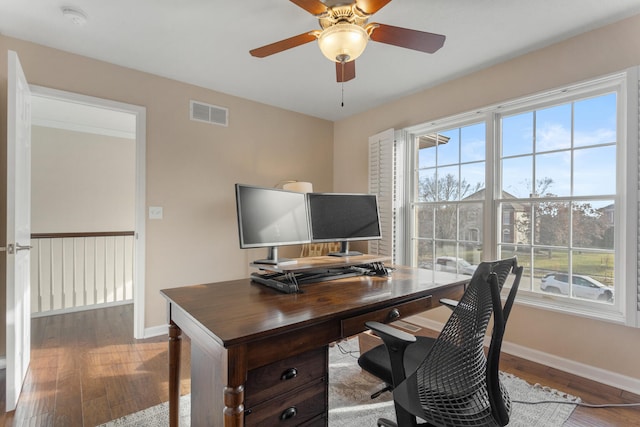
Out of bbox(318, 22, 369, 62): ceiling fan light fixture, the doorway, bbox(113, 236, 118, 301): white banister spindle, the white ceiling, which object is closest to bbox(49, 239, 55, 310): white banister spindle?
the doorway

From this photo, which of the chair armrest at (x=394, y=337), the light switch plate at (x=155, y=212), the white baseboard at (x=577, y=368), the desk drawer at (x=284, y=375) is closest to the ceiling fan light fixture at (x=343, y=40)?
the chair armrest at (x=394, y=337)

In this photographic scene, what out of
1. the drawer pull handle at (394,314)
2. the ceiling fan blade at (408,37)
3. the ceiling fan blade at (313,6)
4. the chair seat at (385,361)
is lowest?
the chair seat at (385,361)

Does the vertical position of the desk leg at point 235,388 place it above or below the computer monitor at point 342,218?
below

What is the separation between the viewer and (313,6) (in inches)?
61.6

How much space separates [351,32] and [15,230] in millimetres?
2260

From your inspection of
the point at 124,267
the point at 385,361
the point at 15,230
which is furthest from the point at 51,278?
the point at 385,361

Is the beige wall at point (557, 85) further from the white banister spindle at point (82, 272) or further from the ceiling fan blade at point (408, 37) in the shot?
the white banister spindle at point (82, 272)

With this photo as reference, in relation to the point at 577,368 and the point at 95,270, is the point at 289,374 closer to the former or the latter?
the point at 577,368

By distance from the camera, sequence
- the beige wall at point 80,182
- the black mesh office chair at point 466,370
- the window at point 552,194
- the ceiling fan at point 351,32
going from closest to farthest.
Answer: the black mesh office chair at point 466,370 → the ceiling fan at point 351,32 → the window at point 552,194 → the beige wall at point 80,182

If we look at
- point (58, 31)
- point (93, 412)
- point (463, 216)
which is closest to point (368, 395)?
point (93, 412)

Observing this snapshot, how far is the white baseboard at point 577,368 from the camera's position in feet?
6.74

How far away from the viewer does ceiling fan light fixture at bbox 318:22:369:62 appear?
162 centimetres

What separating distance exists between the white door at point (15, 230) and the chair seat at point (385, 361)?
81.1 inches

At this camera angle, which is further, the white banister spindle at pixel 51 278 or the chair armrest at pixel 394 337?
the white banister spindle at pixel 51 278
